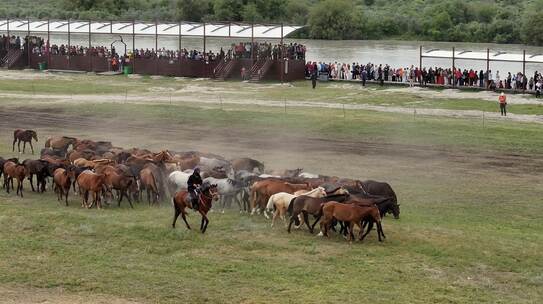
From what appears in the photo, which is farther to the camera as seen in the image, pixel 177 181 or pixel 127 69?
pixel 127 69

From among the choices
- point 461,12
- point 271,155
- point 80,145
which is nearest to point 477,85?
point 271,155

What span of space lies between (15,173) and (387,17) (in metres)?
75.3

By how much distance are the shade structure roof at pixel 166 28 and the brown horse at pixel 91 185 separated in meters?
37.9

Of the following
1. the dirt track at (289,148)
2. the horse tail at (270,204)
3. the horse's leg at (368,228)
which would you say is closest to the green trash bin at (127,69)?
the dirt track at (289,148)

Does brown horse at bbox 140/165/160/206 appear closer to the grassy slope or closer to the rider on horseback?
the rider on horseback

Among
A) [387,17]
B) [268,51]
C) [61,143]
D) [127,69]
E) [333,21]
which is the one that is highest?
[387,17]

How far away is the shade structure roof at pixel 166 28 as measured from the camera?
59.0m

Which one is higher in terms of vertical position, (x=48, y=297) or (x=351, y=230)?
(x=351, y=230)

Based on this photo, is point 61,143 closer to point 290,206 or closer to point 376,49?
point 290,206

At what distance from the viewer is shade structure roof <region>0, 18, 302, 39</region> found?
59050 millimetres

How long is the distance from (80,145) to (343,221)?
457 inches

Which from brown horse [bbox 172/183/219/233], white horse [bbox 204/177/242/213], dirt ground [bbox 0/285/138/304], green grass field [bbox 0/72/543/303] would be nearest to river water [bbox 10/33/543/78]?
green grass field [bbox 0/72/543/303]

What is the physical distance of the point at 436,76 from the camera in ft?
170

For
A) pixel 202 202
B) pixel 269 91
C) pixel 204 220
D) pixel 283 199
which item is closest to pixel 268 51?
pixel 269 91
